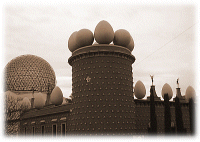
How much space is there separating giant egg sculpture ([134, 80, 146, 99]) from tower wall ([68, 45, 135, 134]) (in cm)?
319

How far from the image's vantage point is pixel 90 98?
998 inches

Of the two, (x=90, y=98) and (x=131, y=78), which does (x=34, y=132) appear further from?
(x=131, y=78)

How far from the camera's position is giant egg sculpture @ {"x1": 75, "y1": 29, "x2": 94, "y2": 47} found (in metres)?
26.7

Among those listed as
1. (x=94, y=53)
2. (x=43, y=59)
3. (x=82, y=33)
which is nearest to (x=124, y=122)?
(x=94, y=53)

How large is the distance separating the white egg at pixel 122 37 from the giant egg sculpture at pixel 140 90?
20.2ft

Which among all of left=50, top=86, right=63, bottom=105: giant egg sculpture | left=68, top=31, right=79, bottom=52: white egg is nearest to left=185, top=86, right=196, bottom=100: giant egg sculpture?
left=68, top=31, right=79, bottom=52: white egg

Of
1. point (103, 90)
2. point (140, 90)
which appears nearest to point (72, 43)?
point (103, 90)

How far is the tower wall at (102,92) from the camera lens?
24672 millimetres

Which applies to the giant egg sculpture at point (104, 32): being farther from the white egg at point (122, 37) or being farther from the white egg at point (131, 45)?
the white egg at point (131, 45)

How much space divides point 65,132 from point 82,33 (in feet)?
A: 39.3

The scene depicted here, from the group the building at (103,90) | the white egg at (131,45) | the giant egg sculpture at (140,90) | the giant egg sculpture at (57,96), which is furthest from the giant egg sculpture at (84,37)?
the giant egg sculpture at (140,90)

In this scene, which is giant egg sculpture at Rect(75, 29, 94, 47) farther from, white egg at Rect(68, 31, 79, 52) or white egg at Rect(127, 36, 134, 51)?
white egg at Rect(127, 36, 134, 51)

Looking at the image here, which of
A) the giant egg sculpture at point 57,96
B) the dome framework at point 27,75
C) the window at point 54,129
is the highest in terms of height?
the dome framework at point 27,75

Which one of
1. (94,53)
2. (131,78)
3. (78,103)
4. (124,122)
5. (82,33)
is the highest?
(82,33)
